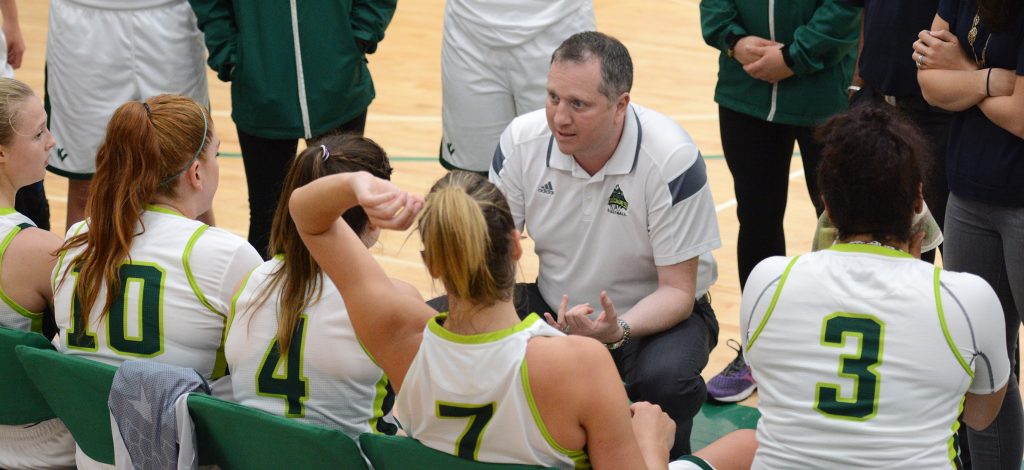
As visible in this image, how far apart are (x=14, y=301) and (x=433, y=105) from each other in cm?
462

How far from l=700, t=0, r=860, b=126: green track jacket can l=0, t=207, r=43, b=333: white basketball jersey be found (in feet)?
6.93

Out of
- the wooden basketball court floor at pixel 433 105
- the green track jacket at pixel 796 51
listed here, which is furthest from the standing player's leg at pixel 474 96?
the green track jacket at pixel 796 51

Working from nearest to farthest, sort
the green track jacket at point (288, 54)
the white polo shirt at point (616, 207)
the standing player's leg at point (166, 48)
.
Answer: the white polo shirt at point (616, 207) < the green track jacket at point (288, 54) < the standing player's leg at point (166, 48)

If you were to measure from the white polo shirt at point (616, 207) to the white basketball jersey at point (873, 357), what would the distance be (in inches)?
36.6

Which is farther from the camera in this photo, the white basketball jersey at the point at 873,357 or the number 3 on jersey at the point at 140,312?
the number 3 on jersey at the point at 140,312

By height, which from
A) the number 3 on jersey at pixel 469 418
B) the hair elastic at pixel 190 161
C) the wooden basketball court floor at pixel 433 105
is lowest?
the wooden basketball court floor at pixel 433 105

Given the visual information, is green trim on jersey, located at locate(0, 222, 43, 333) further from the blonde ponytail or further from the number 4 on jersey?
the blonde ponytail

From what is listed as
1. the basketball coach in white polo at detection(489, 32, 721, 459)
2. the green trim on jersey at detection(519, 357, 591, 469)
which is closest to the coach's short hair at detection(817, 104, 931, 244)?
the green trim on jersey at detection(519, 357, 591, 469)

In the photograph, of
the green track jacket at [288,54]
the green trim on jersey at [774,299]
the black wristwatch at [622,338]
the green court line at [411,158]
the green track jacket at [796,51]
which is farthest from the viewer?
the green court line at [411,158]

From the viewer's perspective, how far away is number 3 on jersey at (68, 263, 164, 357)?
2.54 metres

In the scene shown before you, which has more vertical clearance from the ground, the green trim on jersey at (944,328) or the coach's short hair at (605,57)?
the coach's short hair at (605,57)

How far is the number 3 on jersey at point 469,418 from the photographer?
2090 millimetres

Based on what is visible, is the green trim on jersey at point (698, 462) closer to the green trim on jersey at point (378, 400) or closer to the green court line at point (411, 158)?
the green trim on jersey at point (378, 400)

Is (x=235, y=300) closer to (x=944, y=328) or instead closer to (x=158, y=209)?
(x=158, y=209)
